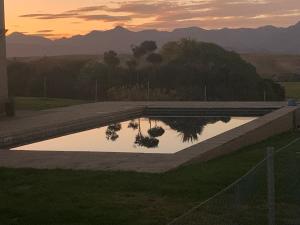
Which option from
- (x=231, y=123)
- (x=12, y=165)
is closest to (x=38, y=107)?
(x=231, y=123)

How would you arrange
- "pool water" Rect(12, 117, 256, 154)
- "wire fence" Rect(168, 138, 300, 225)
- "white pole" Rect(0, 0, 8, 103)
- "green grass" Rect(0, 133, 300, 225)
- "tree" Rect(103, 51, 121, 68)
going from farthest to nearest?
"tree" Rect(103, 51, 121, 68), "white pole" Rect(0, 0, 8, 103), "pool water" Rect(12, 117, 256, 154), "green grass" Rect(0, 133, 300, 225), "wire fence" Rect(168, 138, 300, 225)

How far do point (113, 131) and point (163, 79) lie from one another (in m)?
13.8

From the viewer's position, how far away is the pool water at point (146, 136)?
12.7 m

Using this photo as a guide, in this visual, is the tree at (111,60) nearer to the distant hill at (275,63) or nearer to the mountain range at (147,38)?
the distant hill at (275,63)

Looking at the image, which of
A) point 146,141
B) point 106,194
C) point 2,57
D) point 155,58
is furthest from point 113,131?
point 155,58

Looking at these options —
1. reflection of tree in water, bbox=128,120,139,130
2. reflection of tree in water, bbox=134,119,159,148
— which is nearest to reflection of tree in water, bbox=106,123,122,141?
reflection of tree in water, bbox=128,120,139,130

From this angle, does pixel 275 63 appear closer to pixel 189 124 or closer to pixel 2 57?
pixel 189 124

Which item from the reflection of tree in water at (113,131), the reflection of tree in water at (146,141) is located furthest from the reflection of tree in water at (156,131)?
the reflection of tree in water at (113,131)

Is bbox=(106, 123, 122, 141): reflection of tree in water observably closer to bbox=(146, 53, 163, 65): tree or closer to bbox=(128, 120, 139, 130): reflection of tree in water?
bbox=(128, 120, 139, 130): reflection of tree in water

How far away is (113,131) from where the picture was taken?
51.0ft

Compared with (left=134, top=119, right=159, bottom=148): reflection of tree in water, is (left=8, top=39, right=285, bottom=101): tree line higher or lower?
higher

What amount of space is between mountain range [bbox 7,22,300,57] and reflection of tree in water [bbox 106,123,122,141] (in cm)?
9955

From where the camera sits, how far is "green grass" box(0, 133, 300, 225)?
5.85 metres

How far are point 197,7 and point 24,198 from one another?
131 ft
